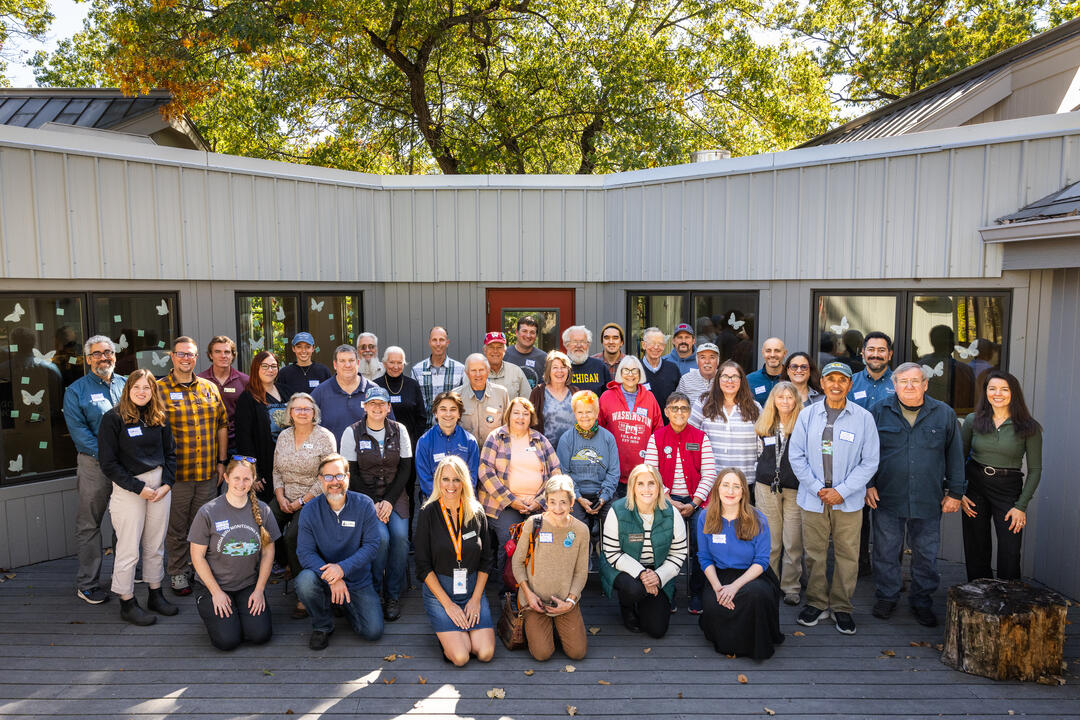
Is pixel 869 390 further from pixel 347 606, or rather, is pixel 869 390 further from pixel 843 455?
pixel 347 606

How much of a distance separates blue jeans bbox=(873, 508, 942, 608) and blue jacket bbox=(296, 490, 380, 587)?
352 centimetres

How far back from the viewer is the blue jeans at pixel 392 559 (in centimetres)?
524

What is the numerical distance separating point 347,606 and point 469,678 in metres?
1.06

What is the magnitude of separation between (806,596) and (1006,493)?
1503mm

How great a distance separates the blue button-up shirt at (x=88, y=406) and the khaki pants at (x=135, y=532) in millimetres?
424

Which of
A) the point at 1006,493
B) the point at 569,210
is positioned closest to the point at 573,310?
the point at 569,210

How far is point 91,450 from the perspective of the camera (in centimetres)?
534

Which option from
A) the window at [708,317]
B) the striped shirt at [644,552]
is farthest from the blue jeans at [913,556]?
the window at [708,317]

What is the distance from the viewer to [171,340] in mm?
6957

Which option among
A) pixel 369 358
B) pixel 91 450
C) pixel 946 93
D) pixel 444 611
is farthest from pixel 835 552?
pixel 946 93

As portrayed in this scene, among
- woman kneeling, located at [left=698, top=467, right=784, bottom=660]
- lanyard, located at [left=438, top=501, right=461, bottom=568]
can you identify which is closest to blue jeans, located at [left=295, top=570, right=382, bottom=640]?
lanyard, located at [left=438, top=501, right=461, bottom=568]

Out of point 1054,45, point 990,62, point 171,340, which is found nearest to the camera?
point 171,340

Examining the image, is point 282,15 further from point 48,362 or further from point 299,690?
point 299,690

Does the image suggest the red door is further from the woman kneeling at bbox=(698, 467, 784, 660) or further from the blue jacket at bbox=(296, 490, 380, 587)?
the woman kneeling at bbox=(698, 467, 784, 660)
